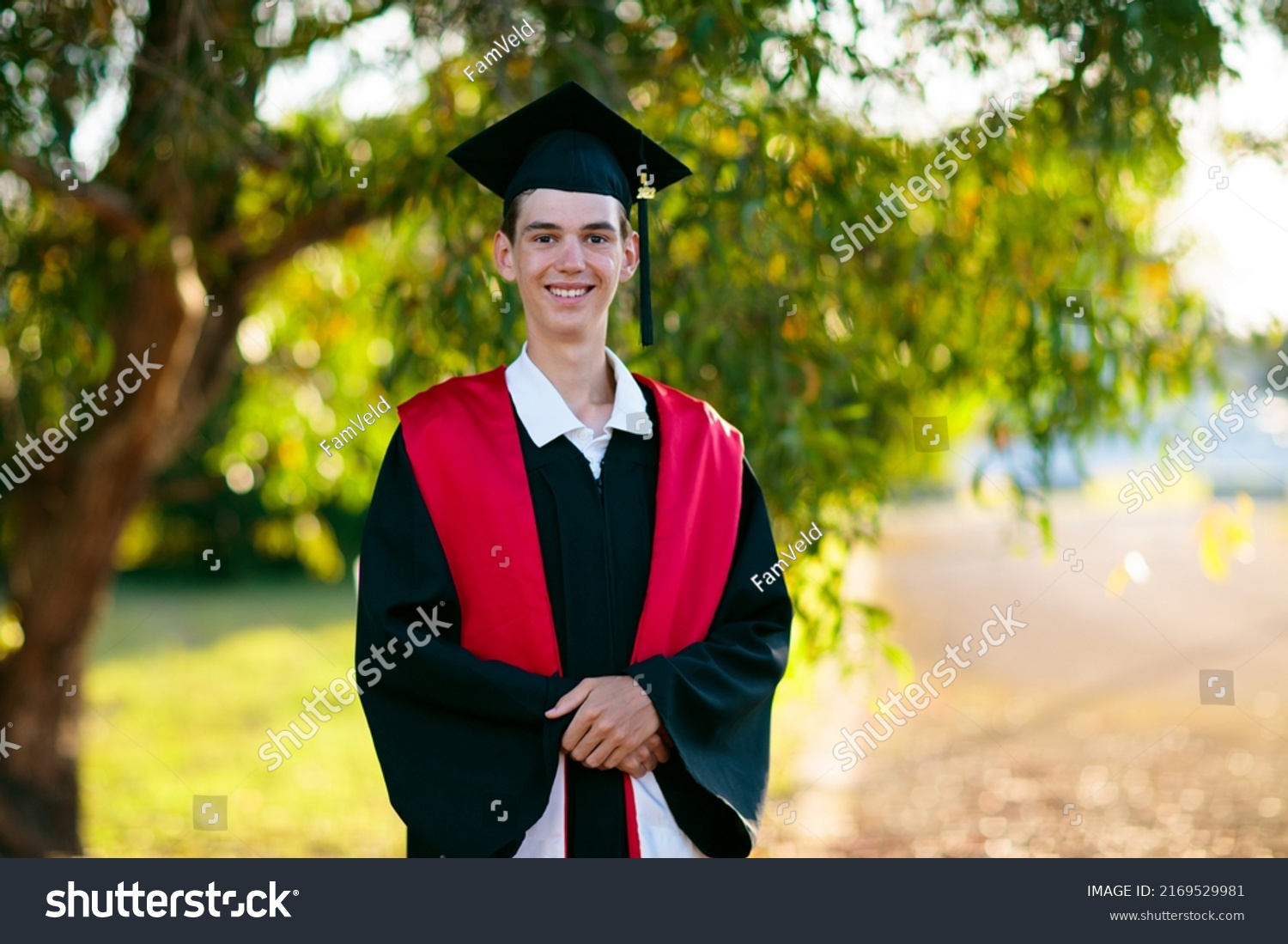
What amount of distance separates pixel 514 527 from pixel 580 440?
0.21m

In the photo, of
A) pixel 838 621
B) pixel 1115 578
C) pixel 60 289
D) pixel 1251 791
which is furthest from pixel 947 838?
pixel 60 289

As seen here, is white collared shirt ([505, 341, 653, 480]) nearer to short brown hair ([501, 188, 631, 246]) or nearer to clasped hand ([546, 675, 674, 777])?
short brown hair ([501, 188, 631, 246])

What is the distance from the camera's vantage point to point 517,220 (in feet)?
6.98

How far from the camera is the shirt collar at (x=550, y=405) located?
208 centimetres

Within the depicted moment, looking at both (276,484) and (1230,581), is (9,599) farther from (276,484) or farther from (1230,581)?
(1230,581)

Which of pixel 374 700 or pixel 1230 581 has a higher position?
pixel 1230 581

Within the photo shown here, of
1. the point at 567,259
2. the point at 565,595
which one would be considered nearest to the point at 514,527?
the point at 565,595

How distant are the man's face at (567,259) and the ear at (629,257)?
0.06m

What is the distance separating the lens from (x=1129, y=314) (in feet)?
11.4

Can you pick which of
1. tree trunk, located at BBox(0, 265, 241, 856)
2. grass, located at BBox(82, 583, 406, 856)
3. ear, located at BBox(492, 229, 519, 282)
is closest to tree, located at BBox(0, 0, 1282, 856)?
tree trunk, located at BBox(0, 265, 241, 856)

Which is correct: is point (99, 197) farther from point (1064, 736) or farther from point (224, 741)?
point (1064, 736)

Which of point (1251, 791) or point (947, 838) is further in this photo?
point (1251, 791)

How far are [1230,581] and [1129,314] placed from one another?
14.3 meters

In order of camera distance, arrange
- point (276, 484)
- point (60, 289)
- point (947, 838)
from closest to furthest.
→ point (60, 289) < point (276, 484) < point (947, 838)
